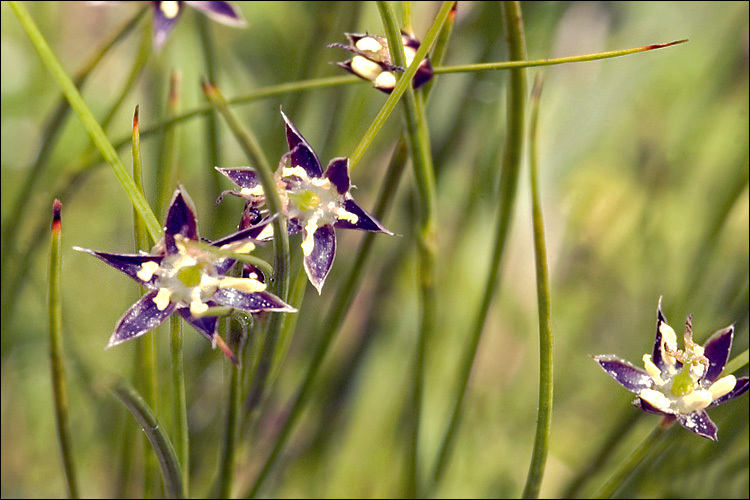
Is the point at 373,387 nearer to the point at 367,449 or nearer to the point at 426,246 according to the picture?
the point at 367,449

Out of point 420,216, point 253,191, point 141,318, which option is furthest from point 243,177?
point 420,216

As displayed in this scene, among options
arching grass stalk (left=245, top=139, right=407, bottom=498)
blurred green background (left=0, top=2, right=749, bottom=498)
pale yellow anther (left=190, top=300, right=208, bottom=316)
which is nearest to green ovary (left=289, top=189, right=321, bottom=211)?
pale yellow anther (left=190, top=300, right=208, bottom=316)

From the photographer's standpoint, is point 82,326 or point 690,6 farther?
point 690,6

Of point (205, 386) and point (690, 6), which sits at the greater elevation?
point (690, 6)

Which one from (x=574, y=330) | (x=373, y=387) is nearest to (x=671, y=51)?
(x=574, y=330)

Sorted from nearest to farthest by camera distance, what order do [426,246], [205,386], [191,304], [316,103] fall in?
[191,304], [426,246], [205,386], [316,103]

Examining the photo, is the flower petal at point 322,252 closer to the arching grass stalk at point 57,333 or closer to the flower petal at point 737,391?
the arching grass stalk at point 57,333
